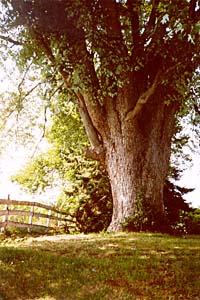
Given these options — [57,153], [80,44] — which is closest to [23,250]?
[80,44]

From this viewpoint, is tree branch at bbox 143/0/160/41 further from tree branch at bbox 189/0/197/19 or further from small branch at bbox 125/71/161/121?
tree branch at bbox 189/0/197/19

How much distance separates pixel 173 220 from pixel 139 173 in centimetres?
487

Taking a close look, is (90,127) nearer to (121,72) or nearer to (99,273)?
(121,72)

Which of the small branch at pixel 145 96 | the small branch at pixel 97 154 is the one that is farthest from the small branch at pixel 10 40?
the small branch at pixel 145 96

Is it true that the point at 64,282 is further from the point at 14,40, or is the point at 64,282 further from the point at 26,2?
the point at 14,40

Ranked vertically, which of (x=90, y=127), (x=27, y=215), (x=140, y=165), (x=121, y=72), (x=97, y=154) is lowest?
(x=27, y=215)

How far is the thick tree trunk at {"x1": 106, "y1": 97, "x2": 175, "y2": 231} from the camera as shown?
11219 mm

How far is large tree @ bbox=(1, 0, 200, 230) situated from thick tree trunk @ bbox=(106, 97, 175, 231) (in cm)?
3

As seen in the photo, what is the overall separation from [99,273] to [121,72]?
20.9 ft

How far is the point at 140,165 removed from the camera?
11492mm

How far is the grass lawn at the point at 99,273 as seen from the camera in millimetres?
5652

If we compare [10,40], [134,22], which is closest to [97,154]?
[134,22]

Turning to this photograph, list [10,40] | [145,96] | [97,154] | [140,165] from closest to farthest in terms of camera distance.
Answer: [145,96] → [140,165] → [97,154] → [10,40]

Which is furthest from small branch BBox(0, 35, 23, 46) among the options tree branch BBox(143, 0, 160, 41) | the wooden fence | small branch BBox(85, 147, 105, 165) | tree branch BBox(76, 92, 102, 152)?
the wooden fence
